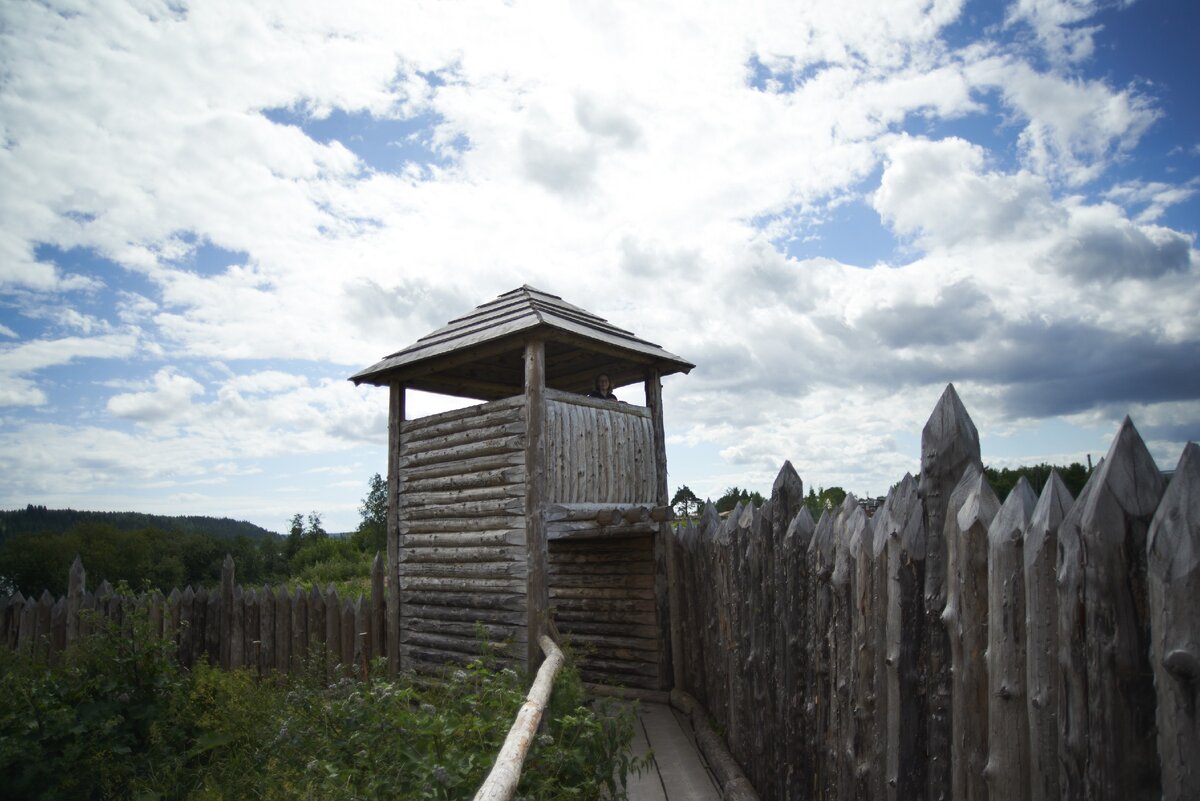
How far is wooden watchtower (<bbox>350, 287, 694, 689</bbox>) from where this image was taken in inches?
371

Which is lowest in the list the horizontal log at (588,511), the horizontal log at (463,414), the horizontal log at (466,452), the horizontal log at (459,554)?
the horizontal log at (459,554)

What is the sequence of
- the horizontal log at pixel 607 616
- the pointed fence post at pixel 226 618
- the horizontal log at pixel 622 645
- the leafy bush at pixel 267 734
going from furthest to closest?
the pointed fence post at pixel 226 618, the horizontal log at pixel 607 616, the horizontal log at pixel 622 645, the leafy bush at pixel 267 734

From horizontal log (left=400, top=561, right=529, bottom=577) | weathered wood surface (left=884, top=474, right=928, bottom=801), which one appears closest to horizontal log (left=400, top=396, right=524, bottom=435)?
horizontal log (left=400, top=561, right=529, bottom=577)

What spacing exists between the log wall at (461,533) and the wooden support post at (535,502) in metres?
0.15

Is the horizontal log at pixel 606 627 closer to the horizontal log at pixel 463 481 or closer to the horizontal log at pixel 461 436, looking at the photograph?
the horizontal log at pixel 463 481

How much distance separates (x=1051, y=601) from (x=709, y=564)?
536 cm

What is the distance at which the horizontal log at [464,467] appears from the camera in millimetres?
9602

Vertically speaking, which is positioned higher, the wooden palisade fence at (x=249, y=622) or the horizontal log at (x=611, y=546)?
the horizontal log at (x=611, y=546)

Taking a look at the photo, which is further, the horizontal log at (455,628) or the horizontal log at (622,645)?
the horizontal log at (622,645)

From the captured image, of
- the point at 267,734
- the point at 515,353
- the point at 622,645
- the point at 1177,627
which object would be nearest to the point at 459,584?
the point at 622,645

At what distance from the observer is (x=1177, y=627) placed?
2041 mm

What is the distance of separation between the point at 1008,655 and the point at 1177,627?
25.4 inches

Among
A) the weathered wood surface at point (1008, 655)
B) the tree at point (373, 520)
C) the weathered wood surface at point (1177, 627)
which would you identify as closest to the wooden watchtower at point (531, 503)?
the weathered wood surface at point (1008, 655)

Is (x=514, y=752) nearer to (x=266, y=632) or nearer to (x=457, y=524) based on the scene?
(x=457, y=524)
